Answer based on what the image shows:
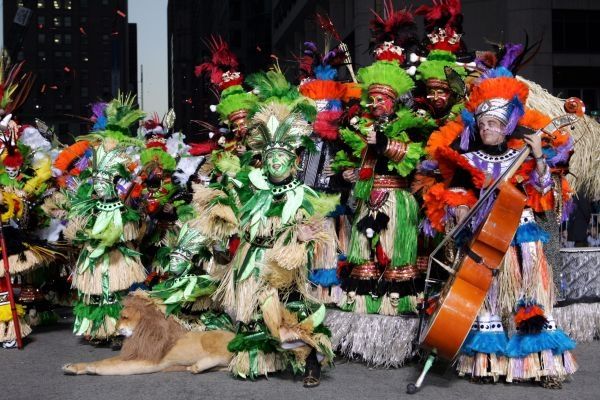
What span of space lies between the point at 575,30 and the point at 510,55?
14945 millimetres

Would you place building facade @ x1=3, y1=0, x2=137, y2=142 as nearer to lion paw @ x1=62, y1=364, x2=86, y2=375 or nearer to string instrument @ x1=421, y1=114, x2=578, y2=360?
lion paw @ x1=62, y1=364, x2=86, y2=375

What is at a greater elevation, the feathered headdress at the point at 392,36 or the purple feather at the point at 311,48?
the purple feather at the point at 311,48

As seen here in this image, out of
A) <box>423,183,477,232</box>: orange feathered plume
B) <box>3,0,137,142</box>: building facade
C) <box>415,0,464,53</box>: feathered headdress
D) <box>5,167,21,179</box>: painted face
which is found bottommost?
<box>423,183,477,232</box>: orange feathered plume

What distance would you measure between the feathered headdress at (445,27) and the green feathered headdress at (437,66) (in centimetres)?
11

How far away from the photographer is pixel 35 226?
884 centimetres

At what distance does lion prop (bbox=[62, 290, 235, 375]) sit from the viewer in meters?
6.36

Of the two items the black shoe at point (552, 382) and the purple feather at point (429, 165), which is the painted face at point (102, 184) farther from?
the black shoe at point (552, 382)

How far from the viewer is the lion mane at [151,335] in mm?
6473

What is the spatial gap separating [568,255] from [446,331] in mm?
2578

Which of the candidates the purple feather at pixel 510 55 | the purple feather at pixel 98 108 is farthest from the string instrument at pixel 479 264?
the purple feather at pixel 98 108

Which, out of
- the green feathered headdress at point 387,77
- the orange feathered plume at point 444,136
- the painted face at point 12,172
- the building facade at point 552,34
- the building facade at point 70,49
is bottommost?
the painted face at point 12,172

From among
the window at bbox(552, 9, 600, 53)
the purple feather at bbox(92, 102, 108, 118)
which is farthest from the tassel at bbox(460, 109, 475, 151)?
the window at bbox(552, 9, 600, 53)

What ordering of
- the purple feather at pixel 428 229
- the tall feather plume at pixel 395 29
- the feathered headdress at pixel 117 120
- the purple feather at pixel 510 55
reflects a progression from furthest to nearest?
the feathered headdress at pixel 117 120 → the tall feather plume at pixel 395 29 → the purple feather at pixel 428 229 → the purple feather at pixel 510 55

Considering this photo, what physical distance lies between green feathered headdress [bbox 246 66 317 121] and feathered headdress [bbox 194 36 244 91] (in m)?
2.41
